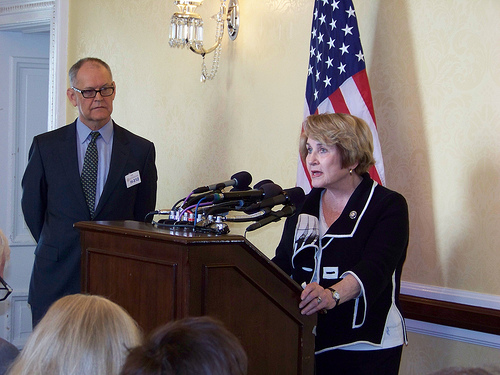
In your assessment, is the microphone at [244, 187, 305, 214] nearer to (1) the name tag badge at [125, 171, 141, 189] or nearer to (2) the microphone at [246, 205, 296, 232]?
(2) the microphone at [246, 205, 296, 232]

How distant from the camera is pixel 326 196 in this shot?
7.63ft

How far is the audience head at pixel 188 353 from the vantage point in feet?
2.96

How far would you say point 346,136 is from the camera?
2205mm

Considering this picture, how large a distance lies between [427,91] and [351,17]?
18.7 inches

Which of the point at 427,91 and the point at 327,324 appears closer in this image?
the point at 327,324

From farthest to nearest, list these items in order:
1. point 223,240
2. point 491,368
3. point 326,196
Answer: point 326,196 → point 223,240 → point 491,368

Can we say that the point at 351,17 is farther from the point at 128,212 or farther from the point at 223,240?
the point at 223,240

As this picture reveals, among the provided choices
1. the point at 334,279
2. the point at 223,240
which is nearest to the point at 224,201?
the point at 223,240

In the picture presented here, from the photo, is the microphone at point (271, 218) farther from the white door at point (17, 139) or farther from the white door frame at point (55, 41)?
the white door at point (17, 139)

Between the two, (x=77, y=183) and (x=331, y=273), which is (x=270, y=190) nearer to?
(x=331, y=273)

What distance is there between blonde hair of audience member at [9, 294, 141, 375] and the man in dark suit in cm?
166

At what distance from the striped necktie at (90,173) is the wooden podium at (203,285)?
1.11m

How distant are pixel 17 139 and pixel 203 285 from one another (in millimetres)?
4121

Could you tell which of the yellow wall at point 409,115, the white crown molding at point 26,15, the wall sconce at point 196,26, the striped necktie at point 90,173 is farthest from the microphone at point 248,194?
the white crown molding at point 26,15
